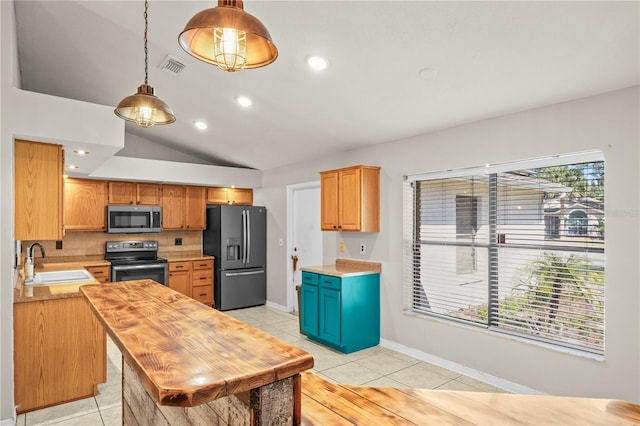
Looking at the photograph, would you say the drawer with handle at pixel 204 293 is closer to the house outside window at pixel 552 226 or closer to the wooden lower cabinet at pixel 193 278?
the wooden lower cabinet at pixel 193 278

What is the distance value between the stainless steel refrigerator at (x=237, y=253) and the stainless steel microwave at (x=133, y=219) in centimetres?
87

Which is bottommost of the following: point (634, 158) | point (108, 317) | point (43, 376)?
point (43, 376)

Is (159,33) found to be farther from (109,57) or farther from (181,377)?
(181,377)

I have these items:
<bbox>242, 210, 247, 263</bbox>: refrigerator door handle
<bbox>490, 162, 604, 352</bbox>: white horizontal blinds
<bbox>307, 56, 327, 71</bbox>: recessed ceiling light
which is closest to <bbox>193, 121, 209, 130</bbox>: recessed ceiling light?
<bbox>242, 210, 247, 263</bbox>: refrigerator door handle

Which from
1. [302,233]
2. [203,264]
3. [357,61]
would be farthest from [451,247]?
[203,264]

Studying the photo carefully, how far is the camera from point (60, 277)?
3949 millimetres

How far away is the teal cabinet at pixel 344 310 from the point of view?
4.14m

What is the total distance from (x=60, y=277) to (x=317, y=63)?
3.46 m

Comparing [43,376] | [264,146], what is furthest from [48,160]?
[264,146]

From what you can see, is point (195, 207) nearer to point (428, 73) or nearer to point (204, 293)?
point (204, 293)

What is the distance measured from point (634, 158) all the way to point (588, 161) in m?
0.31

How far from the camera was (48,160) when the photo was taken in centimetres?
314

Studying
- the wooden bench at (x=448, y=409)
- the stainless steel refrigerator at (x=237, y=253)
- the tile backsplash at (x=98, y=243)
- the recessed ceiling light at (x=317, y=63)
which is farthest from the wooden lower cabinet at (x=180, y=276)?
the wooden bench at (x=448, y=409)

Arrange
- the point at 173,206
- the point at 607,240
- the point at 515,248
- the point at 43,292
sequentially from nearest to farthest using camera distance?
the point at 607,240 < the point at 43,292 < the point at 515,248 < the point at 173,206
